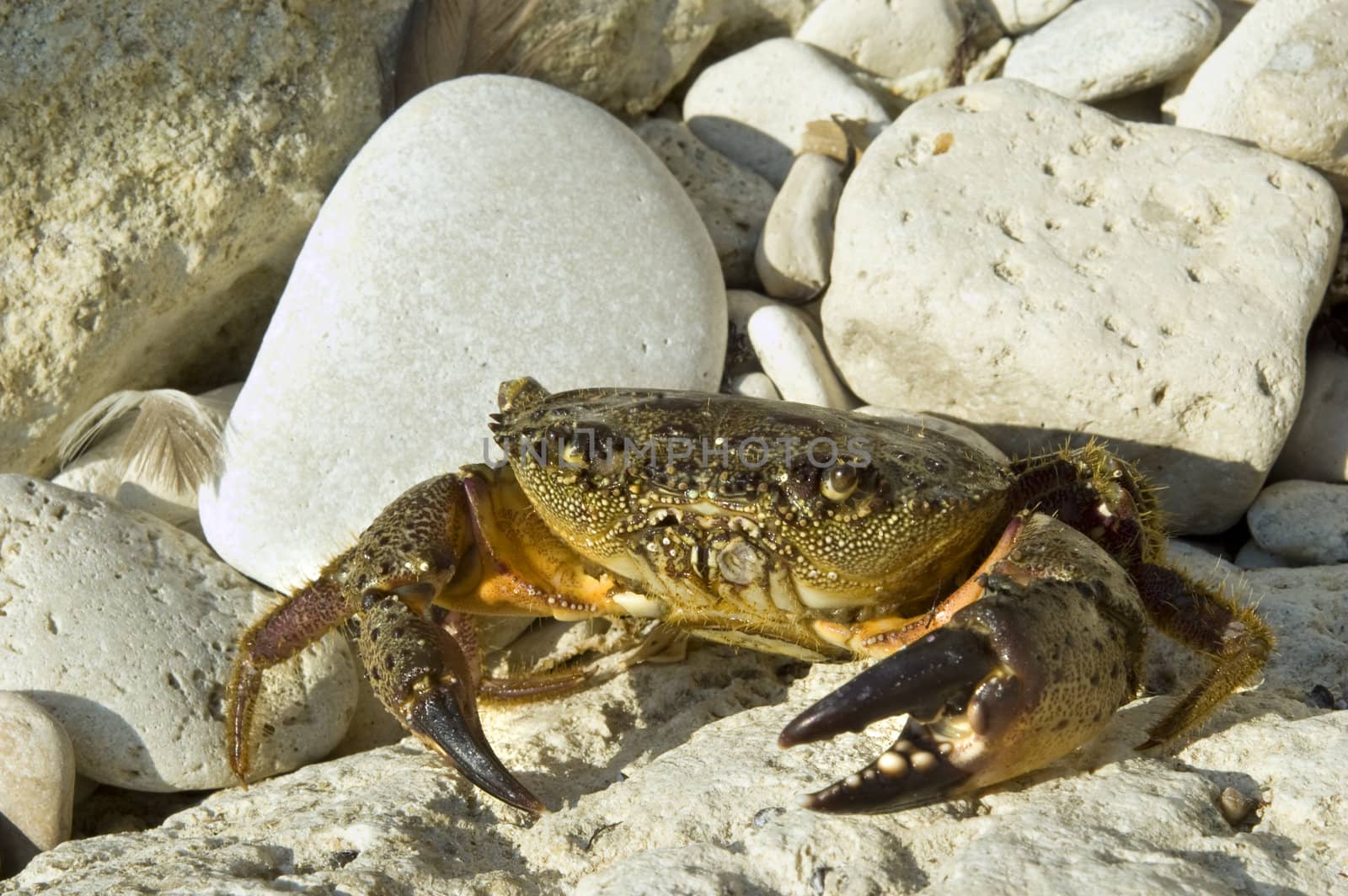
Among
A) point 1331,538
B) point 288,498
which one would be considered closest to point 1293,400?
point 1331,538

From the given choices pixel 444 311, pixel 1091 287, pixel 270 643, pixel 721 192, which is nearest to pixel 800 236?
pixel 721 192

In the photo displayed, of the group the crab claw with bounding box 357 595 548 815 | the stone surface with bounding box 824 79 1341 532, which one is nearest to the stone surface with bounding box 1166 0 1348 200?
the stone surface with bounding box 824 79 1341 532

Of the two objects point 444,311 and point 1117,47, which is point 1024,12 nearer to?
point 1117,47

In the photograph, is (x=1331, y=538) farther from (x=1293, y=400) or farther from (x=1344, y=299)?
(x=1344, y=299)

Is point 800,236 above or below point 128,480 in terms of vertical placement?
above

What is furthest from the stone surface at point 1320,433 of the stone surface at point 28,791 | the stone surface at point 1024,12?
the stone surface at point 28,791
